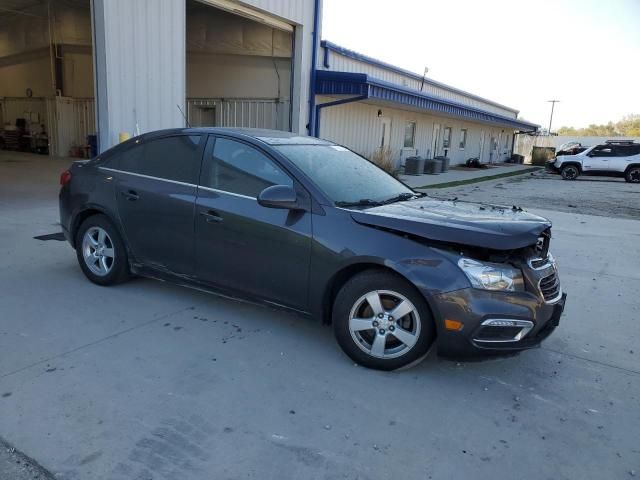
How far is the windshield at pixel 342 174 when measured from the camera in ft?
13.1

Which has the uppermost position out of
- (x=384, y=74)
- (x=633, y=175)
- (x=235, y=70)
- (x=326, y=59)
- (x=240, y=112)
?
(x=384, y=74)

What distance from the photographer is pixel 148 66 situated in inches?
401

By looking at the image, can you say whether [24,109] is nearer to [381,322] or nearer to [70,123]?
[70,123]

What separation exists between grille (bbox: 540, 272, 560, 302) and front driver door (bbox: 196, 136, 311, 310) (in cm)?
163

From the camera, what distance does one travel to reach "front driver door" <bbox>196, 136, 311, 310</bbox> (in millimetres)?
3812

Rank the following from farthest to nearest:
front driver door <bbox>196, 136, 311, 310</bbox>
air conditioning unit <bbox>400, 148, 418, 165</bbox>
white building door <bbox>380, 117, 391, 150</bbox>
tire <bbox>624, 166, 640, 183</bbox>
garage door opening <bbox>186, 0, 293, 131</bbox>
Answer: air conditioning unit <bbox>400, 148, 418, 165</bbox>, tire <bbox>624, 166, 640, 183</bbox>, white building door <bbox>380, 117, 391, 150</bbox>, garage door opening <bbox>186, 0, 293, 131</bbox>, front driver door <bbox>196, 136, 311, 310</bbox>

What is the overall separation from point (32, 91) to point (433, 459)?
26413 mm

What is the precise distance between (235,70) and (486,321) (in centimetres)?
1810

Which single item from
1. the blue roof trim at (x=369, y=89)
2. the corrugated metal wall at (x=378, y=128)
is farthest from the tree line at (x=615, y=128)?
the blue roof trim at (x=369, y=89)

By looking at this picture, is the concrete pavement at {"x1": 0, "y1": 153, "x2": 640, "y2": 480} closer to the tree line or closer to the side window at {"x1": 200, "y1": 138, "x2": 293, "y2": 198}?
the side window at {"x1": 200, "y1": 138, "x2": 293, "y2": 198}

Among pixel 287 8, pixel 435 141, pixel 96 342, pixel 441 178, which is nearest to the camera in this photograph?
pixel 96 342

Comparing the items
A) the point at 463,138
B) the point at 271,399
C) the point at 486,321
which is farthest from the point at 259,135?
the point at 463,138

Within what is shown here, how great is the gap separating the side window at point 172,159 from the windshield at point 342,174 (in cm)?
85

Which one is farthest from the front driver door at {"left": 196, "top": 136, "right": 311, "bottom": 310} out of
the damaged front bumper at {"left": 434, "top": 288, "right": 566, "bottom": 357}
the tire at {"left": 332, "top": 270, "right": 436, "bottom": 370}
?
the damaged front bumper at {"left": 434, "top": 288, "right": 566, "bottom": 357}
